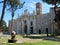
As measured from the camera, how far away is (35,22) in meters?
68.9

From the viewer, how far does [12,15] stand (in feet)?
136

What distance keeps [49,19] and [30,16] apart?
40.1ft

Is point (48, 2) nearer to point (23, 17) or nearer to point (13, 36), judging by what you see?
point (13, 36)

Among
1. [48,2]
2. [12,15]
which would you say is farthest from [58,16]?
[12,15]

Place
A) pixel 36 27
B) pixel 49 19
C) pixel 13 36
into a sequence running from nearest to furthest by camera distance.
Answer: pixel 13 36 → pixel 49 19 → pixel 36 27

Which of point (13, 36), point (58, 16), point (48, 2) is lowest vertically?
point (13, 36)

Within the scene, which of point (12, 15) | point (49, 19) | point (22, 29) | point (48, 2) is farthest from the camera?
point (22, 29)

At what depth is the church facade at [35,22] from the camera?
206 feet

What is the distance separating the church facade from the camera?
2470 inches

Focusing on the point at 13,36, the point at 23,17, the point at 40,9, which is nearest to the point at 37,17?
the point at 40,9

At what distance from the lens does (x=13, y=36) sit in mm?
19234

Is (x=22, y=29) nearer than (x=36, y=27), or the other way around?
(x=36, y=27)

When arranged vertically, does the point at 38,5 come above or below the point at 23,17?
above

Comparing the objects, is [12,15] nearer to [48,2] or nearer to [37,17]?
[48,2]
